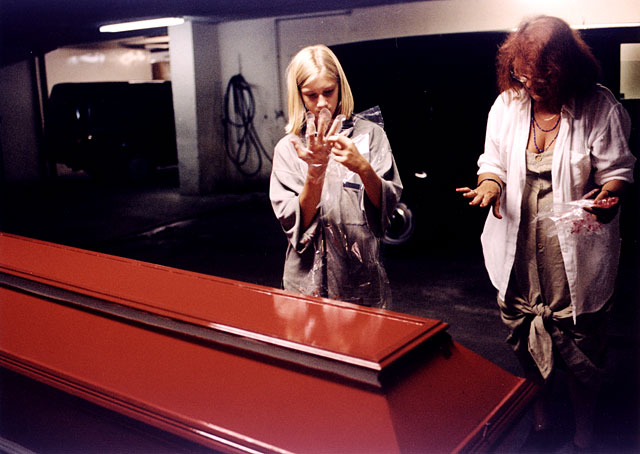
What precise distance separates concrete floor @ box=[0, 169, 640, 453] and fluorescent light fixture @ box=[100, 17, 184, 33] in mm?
2743

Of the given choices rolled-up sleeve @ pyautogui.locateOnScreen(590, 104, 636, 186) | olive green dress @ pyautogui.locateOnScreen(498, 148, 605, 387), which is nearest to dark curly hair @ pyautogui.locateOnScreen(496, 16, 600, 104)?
rolled-up sleeve @ pyautogui.locateOnScreen(590, 104, 636, 186)

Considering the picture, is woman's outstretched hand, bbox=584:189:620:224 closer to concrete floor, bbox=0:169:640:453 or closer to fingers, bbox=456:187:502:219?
fingers, bbox=456:187:502:219

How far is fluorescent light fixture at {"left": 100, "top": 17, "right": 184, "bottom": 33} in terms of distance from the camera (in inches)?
366

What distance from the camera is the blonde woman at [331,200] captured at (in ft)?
5.92

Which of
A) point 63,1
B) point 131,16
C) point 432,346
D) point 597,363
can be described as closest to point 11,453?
point 432,346

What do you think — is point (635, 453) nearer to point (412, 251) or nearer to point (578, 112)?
point (578, 112)

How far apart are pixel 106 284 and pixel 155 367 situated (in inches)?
20.2

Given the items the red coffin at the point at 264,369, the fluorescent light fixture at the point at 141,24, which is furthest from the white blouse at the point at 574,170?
the fluorescent light fixture at the point at 141,24

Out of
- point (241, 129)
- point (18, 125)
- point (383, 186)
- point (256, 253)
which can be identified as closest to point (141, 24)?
point (241, 129)

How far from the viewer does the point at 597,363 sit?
7.47 feet

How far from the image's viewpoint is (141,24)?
9711mm

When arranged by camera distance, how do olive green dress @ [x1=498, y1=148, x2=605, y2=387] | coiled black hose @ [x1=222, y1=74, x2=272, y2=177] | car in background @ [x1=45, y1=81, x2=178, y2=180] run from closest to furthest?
olive green dress @ [x1=498, y1=148, x2=605, y2=387]
coiled black hose @ [x1=222, y1=74, x2=272, y2=177]
car in background @ [x1=45, y1=81, x2=178, y2=180]

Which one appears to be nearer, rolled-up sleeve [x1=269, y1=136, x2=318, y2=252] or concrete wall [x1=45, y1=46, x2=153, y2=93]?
rolled-up sleeve [x1=269, y1=136, x2=318, y2=252]


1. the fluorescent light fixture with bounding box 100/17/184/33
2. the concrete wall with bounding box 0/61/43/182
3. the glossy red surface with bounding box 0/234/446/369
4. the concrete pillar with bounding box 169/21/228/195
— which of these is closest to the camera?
the glossy red surface with bounding box 0/234/446/369
